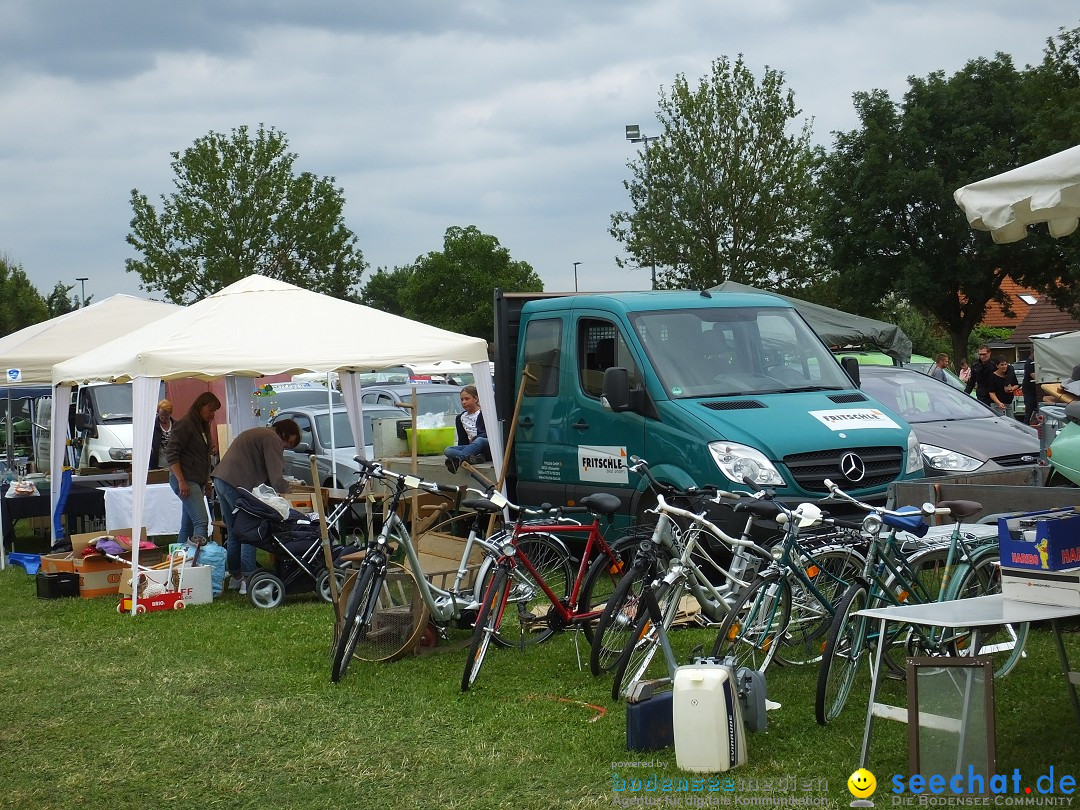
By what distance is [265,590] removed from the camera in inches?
401

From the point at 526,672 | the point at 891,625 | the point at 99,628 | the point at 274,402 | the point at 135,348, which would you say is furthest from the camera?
the point at 274,402

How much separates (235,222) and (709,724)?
3291 cm

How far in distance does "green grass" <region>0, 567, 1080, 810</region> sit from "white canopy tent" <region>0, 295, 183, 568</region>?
253 inches

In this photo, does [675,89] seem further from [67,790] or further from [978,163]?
[67,790]

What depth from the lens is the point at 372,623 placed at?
25.0 ft

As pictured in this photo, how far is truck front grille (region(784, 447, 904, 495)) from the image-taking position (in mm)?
8492

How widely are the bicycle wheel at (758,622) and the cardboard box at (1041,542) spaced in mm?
1440

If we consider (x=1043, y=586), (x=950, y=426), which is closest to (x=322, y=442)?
(x=950, y=426)

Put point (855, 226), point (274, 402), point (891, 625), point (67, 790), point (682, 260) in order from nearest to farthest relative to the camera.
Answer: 1. point (67, 790)
2. point (891, 625)
3. point (274, 402)
4. point (682, 260)
5. point (855, 226)

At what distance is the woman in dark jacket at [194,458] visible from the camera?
11.5 metres

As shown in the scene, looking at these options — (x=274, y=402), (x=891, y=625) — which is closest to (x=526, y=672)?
(x=891, y=625)

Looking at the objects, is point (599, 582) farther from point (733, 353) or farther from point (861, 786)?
point (861, 786)

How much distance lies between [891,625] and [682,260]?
24575mm

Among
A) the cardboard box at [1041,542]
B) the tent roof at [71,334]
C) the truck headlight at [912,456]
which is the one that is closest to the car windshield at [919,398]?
the truck headlight at [912,456]
